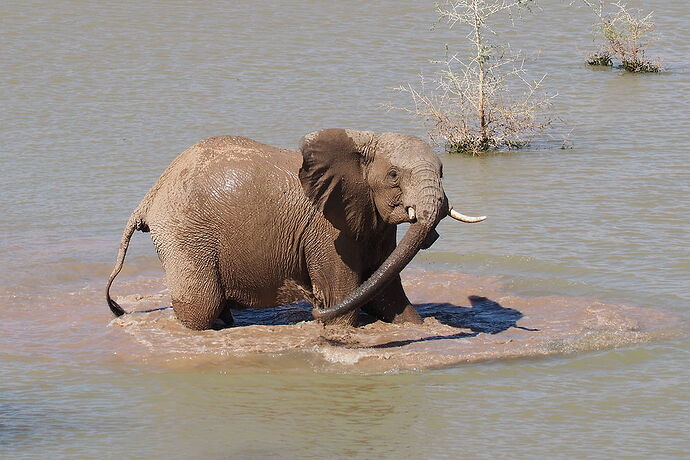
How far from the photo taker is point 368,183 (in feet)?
29.0

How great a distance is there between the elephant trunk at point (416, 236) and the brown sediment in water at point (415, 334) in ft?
1.83

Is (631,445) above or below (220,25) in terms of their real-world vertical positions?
below

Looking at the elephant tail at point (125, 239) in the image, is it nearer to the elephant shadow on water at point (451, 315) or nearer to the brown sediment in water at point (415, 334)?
the brown sediment in water at point (415, 334)

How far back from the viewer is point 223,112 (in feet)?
59.3

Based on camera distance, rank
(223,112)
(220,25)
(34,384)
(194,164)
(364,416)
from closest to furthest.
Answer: (364,416)
(34,384)
(194,164)
(223,112)
(220,25)

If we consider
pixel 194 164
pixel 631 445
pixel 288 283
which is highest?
pixel 194 164

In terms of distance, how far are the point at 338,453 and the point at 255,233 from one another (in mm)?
2233

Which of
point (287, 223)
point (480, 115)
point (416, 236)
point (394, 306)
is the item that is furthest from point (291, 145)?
point (416, 236)

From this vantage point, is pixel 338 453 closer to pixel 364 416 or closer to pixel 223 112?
pixel 364 416

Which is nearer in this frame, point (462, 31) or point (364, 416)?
point (364, 416)

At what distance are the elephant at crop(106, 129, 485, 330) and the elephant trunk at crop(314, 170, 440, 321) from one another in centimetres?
2

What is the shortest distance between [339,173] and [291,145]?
7386mm

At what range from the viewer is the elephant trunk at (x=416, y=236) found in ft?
27.2

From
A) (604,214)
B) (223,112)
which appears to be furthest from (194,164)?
(223,112)
